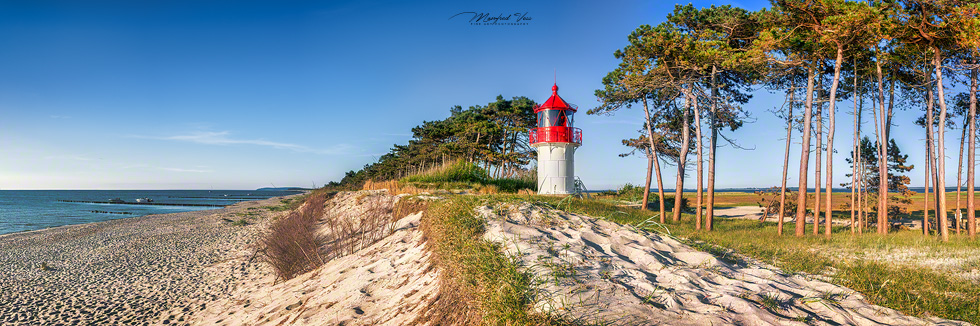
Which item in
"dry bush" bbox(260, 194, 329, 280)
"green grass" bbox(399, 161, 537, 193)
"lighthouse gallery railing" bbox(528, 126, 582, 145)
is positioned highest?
"lighthouse gallery railing" bbox(528, 126, 582, 145)

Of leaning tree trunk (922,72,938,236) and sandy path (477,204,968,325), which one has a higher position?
leaning tree trunk (922,72,938,236)

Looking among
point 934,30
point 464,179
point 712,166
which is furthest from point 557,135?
point 934,30

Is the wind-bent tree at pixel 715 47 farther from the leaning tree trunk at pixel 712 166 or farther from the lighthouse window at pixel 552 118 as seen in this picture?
the lighthouse window at pixel 552 118

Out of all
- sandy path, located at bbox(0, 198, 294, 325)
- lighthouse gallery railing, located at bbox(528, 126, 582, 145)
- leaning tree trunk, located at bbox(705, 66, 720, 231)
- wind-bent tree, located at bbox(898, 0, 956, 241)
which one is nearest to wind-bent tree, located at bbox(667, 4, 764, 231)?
leaning tree trunk, located at bbox(705, 66, 720, 231)

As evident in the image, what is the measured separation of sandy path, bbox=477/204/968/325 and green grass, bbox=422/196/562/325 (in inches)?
5.5

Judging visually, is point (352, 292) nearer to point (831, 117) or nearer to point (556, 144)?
point (831, 117)

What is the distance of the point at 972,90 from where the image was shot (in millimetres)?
12219

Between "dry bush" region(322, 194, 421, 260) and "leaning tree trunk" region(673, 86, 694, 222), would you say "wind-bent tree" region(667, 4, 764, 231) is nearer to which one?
"leaning tree trunk" region(673, 86, 694, 222)

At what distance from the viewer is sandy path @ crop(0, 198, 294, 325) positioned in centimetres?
711

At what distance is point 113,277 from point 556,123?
1612 centimetres

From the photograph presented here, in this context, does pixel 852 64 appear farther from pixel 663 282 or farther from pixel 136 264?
pixel 136 264

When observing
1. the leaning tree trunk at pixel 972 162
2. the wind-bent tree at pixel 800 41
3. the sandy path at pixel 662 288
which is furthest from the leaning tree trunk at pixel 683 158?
the sandy path at pixel 662 288

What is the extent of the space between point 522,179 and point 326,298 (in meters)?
19.1

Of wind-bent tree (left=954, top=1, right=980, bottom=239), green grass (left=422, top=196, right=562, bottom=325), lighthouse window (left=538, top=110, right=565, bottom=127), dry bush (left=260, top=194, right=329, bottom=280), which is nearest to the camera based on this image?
green grass (left=422, top=196, right=562, bottom=325)
